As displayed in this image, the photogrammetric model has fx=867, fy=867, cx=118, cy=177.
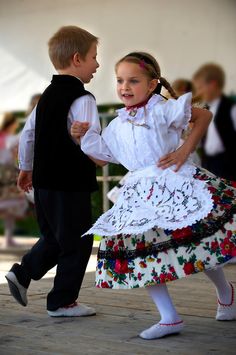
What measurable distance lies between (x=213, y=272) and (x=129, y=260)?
1.22 feet

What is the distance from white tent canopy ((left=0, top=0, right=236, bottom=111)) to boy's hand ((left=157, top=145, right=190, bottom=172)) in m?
2.30

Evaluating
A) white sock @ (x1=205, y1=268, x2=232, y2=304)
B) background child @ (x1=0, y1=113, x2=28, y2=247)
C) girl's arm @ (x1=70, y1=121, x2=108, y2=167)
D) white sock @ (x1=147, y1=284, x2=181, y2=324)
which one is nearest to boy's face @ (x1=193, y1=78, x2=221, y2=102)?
background child @ (x1=0, y1=113, x2=28, y2=247)

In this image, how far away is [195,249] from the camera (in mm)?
3127

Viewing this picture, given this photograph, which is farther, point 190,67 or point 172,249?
point 190,67

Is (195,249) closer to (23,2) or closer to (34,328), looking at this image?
(34,328)

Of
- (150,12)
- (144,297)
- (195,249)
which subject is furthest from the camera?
(150,12)

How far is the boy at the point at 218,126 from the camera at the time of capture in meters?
5.37

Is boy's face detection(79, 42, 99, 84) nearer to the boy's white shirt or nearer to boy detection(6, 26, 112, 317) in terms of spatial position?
boy detection(6, 26, 112, 317)

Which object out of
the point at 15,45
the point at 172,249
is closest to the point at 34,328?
the point at 172,249

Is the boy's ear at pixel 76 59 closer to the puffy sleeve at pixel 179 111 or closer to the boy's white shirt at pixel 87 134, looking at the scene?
the boy's white shirt at pixel 87 134

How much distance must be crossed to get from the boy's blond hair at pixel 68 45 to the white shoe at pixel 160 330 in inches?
47.3

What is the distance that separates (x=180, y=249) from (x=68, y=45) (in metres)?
1.08

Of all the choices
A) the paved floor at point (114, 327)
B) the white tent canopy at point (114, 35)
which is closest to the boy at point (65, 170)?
the paved floor at point (114, 327)

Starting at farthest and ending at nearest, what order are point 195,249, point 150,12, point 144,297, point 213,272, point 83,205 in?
point 150,12, point 144,297, point 83,205, point 213,272, point 195,249
